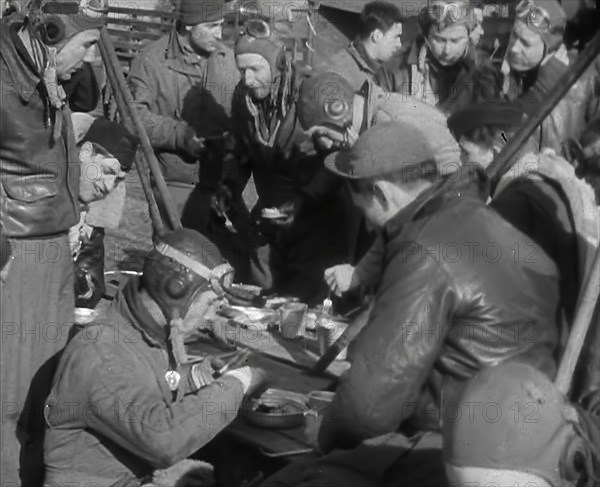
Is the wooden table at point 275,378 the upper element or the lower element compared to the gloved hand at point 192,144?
upper

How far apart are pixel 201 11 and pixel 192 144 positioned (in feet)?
3.07

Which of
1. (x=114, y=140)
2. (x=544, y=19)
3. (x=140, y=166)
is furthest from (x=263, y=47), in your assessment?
(x=544, y=19)

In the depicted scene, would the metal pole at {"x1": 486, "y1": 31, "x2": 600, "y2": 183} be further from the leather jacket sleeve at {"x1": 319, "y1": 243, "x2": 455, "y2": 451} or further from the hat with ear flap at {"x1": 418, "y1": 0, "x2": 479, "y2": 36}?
the hat with ear flap at {"x1": 418, "y1": 0, "x2": 479, "y2": 36}

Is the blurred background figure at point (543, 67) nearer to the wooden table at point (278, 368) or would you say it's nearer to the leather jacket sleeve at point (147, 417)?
the wooden table at point (278, 368)

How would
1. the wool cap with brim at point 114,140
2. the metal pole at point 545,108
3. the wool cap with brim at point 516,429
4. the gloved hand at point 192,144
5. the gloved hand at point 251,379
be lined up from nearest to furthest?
the wool cap with brim at point 516,429 → the metal pole at point 545,108 → the gloved hand at point 251,379 → the wool cap with brim at point 114,140 → the gloved hand at point 192,144

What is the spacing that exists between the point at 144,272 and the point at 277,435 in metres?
0.82

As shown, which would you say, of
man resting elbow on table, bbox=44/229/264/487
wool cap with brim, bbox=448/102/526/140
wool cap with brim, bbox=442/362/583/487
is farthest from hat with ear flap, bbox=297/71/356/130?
wool cap with brim, bbox=442/362/583/487

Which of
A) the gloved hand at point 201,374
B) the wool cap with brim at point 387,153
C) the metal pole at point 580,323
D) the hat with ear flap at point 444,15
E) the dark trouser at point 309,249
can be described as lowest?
the dark trouser at point 309,249

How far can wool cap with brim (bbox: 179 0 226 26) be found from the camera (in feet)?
24.5

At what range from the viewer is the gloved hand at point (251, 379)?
401 cm

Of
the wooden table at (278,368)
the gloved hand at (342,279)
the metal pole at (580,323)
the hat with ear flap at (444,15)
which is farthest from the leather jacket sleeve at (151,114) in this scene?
the metal pole at (580,323)

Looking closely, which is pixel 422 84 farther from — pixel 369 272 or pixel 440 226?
pixel 440 226

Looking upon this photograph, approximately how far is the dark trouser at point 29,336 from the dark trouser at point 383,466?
5.77ft

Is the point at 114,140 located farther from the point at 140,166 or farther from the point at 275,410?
the point at 275,410
